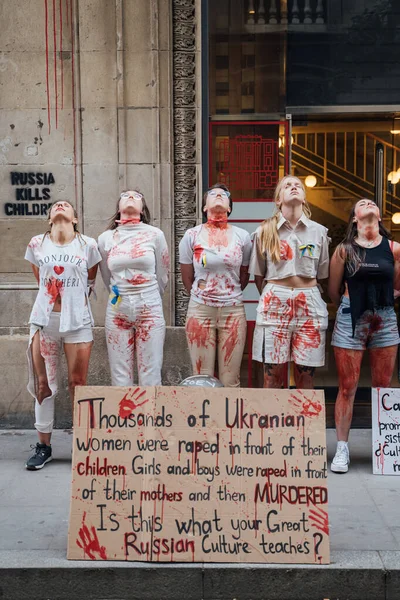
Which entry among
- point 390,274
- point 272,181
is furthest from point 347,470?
point 272,181

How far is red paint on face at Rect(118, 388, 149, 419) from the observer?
15.5 feet

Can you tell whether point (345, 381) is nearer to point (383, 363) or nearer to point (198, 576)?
point (383, 363)

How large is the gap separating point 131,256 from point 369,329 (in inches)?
75.0

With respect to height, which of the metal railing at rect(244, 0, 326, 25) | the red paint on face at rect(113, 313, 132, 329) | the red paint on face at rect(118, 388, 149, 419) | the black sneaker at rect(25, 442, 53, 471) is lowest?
the black sneaker at rect(25, 442, 53, 471)

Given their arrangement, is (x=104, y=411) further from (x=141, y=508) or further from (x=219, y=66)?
(x=219, y=66)

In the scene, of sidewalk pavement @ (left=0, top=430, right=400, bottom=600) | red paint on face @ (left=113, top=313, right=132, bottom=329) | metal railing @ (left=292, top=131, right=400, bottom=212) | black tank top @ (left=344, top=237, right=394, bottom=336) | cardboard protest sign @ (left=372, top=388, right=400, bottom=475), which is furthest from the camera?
metal railing @ (left=292, top=131, right=400, bottom=212)

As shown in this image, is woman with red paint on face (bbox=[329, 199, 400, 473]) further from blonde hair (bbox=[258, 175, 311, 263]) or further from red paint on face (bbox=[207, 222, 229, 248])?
red paint on face (bbox=[207, 222, 229, 248])


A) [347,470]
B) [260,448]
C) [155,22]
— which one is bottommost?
[347,470]

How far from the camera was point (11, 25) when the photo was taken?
7.53 meters

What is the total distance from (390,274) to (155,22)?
318cm

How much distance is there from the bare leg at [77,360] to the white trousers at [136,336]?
0.67ft

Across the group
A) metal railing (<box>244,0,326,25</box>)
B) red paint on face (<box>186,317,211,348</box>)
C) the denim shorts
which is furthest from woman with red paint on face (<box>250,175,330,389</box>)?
metal railing (<box>244,0,326,25</box>)

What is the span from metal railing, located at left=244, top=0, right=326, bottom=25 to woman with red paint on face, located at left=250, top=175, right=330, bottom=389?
2009 millimetres

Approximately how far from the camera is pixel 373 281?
6.16 m
